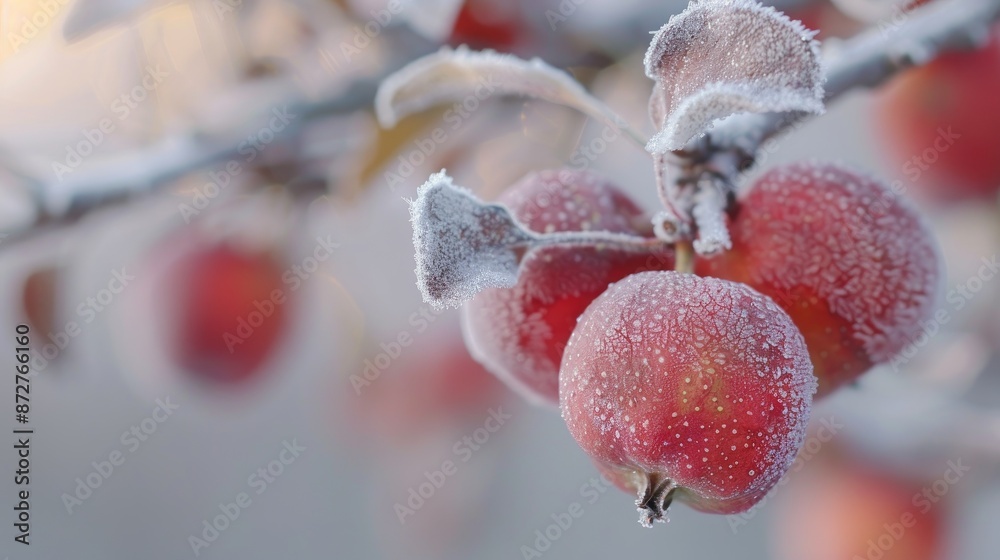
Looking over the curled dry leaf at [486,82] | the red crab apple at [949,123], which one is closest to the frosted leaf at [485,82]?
the curled dry leaf at [486,82]

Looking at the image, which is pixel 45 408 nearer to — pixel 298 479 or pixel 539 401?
pixel 298 479

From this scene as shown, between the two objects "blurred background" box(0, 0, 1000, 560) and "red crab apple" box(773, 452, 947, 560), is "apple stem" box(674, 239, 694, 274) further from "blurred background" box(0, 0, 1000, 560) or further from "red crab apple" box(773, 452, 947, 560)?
"red crab apple" box(773, 452, 947, 560)

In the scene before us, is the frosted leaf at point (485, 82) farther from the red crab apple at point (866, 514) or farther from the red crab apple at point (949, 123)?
the red crab apple at point (866, 514)

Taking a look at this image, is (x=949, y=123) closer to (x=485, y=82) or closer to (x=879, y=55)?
(x=879, y=55)

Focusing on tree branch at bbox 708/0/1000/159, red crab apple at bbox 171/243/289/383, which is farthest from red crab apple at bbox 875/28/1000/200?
red crab apple at bbox 171/243/289/383

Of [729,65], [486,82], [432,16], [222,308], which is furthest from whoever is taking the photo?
[222,308]

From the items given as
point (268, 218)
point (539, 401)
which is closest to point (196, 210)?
point (268, 218)

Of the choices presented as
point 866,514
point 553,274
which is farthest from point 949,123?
point 553,274
